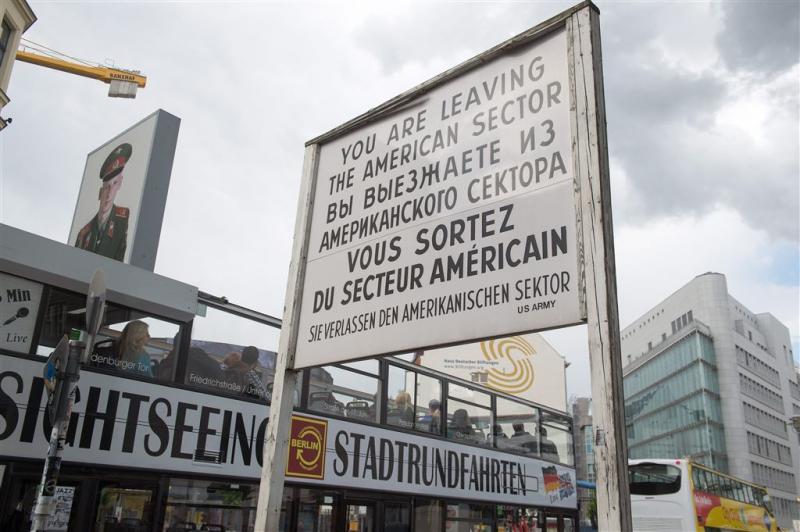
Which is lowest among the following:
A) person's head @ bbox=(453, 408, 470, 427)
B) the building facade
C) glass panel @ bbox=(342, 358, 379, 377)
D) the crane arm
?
person's head @ bbox=(453, 408, 470, 427)

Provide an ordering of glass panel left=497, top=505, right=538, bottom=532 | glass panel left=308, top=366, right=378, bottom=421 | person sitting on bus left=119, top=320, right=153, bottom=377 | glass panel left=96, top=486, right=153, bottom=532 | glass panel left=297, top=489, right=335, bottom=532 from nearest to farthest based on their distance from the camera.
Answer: glass panel left=96, top=486, right=153, bottom=532 → person sitting on bus left=119, top=320, right=153, bottom=377 → glass panel left=297, top=489, right=335, bottom=532 → glass panel left=308, top=366, right=378, bottom=421 → glass panel left=497, top=505, right=538, bottom=532

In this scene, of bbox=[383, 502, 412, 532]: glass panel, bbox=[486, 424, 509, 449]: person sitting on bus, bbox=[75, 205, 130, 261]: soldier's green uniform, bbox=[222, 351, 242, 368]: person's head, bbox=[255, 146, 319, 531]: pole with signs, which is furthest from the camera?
bbox=[486, 424, 509, 449]: person sitting on bus

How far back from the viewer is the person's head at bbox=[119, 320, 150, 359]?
357 inches

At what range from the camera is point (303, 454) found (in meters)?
11.6

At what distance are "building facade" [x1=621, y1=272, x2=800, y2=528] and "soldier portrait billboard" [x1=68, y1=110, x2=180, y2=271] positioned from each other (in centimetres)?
6985

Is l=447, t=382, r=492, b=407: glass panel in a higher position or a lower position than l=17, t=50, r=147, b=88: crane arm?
lower

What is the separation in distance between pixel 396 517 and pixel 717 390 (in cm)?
7176

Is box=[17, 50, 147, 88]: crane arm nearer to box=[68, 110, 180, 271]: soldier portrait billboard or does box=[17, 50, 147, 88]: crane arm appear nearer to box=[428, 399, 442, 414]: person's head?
box=[68, 110, 180, 271]: soldier portrait billboard

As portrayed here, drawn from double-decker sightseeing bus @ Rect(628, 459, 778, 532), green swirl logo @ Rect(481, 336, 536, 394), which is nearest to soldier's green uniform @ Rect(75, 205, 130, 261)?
double-decker sightseeing bus @ Rect(628, 459, 778, 532)

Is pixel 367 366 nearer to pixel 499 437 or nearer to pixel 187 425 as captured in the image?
pixel 187 425

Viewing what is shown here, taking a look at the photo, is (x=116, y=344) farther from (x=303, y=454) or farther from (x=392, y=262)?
(x=392, y=262)

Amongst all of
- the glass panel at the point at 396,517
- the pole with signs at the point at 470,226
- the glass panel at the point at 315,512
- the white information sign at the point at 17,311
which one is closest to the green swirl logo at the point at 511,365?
the glass panel at the point at 396,517

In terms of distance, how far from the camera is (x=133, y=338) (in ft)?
30.2

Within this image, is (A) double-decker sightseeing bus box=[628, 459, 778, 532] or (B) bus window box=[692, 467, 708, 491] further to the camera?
(B) bus window box=[692, 467, 708, 491]
